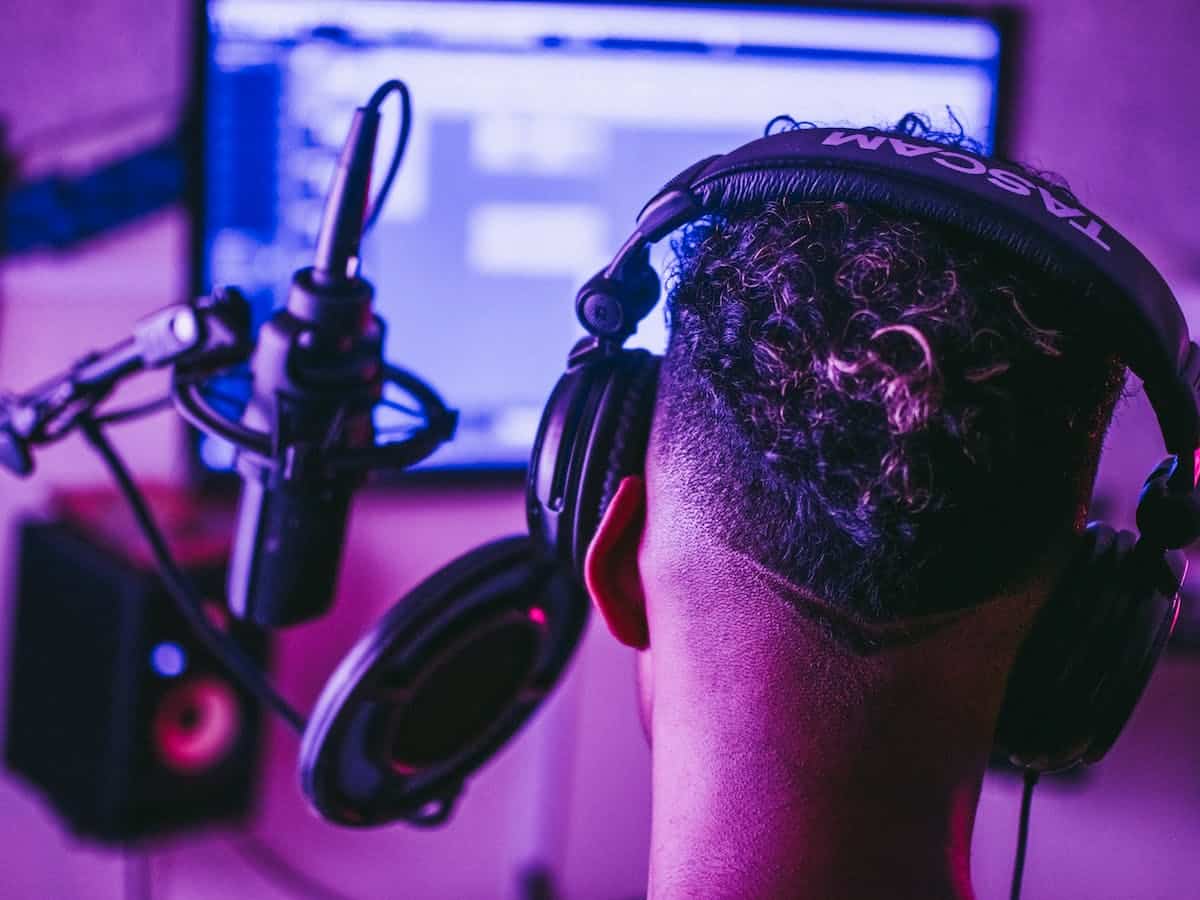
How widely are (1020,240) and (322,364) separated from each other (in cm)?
36

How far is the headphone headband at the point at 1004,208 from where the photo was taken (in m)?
0.53

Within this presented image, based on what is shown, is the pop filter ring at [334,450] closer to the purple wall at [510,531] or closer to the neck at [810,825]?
the neck at [810,825]

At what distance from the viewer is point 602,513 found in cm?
68

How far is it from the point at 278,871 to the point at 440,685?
3.64 ft

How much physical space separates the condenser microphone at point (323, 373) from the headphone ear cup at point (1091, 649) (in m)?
0.40

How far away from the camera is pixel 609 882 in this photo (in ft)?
6.38

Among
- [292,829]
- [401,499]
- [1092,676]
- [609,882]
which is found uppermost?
[1092,676]

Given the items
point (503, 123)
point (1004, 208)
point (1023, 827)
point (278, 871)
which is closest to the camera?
point (1004, 208)

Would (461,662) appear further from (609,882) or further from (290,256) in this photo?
(609,882)

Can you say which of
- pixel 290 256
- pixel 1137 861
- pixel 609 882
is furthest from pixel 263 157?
pixel 1137 861

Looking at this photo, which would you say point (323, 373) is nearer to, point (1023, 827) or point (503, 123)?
point (1023, 827)

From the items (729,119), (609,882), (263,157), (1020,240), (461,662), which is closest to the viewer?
(1020,240)

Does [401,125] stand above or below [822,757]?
above

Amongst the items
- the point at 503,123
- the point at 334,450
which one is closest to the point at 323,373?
the point at 334,450
